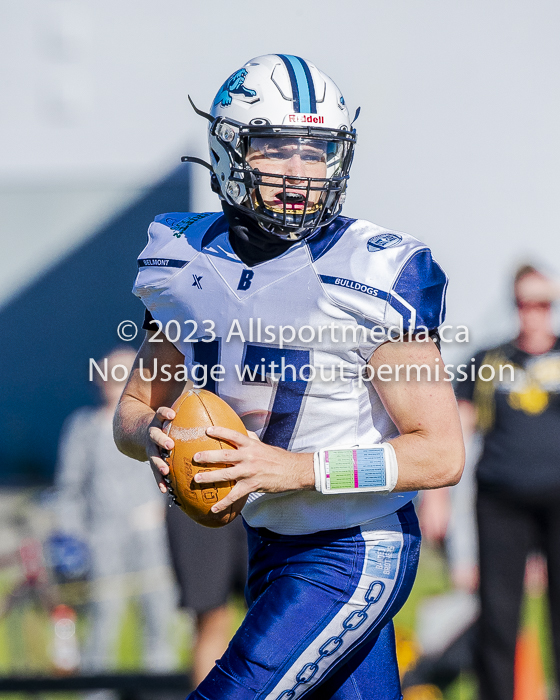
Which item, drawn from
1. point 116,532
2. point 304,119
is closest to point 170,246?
point 304,119

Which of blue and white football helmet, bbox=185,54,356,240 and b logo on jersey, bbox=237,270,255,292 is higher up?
blue and white football helmet, bbox=185,54,356,240

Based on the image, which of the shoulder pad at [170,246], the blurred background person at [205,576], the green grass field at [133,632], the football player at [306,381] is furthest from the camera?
the green grass field at [133,632]

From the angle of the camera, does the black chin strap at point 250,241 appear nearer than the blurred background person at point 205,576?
Yes

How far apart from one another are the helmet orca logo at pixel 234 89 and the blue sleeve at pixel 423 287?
61 centimetres

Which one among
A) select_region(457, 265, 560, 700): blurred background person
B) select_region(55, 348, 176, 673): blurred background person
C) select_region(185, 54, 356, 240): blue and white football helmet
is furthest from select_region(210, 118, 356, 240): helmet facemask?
select_region(55, 348, 176, 673): blurred background person

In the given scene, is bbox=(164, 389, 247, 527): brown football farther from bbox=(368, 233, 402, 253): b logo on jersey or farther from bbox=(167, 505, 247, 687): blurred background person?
bbox=(167, 505, 247, 687): blurred background person

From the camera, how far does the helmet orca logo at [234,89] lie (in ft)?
7.46

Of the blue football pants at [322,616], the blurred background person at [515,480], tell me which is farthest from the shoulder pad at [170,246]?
the blurred background person at [515,480]

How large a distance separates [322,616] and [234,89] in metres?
1.31

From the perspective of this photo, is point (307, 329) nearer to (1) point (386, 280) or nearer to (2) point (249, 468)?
(1) point (386, 280)

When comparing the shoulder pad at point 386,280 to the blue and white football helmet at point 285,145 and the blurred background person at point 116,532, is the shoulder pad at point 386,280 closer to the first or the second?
the blue and white football helmet at point 285,145

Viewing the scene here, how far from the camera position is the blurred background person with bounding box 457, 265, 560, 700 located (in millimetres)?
3975

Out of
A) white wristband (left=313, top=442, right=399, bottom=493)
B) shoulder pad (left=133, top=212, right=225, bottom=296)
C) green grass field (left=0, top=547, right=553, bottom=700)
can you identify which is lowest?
green grass field (left=0, top=547, right=553, bottom=700)

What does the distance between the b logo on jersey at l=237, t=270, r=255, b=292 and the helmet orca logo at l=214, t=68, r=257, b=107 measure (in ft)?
1.51
